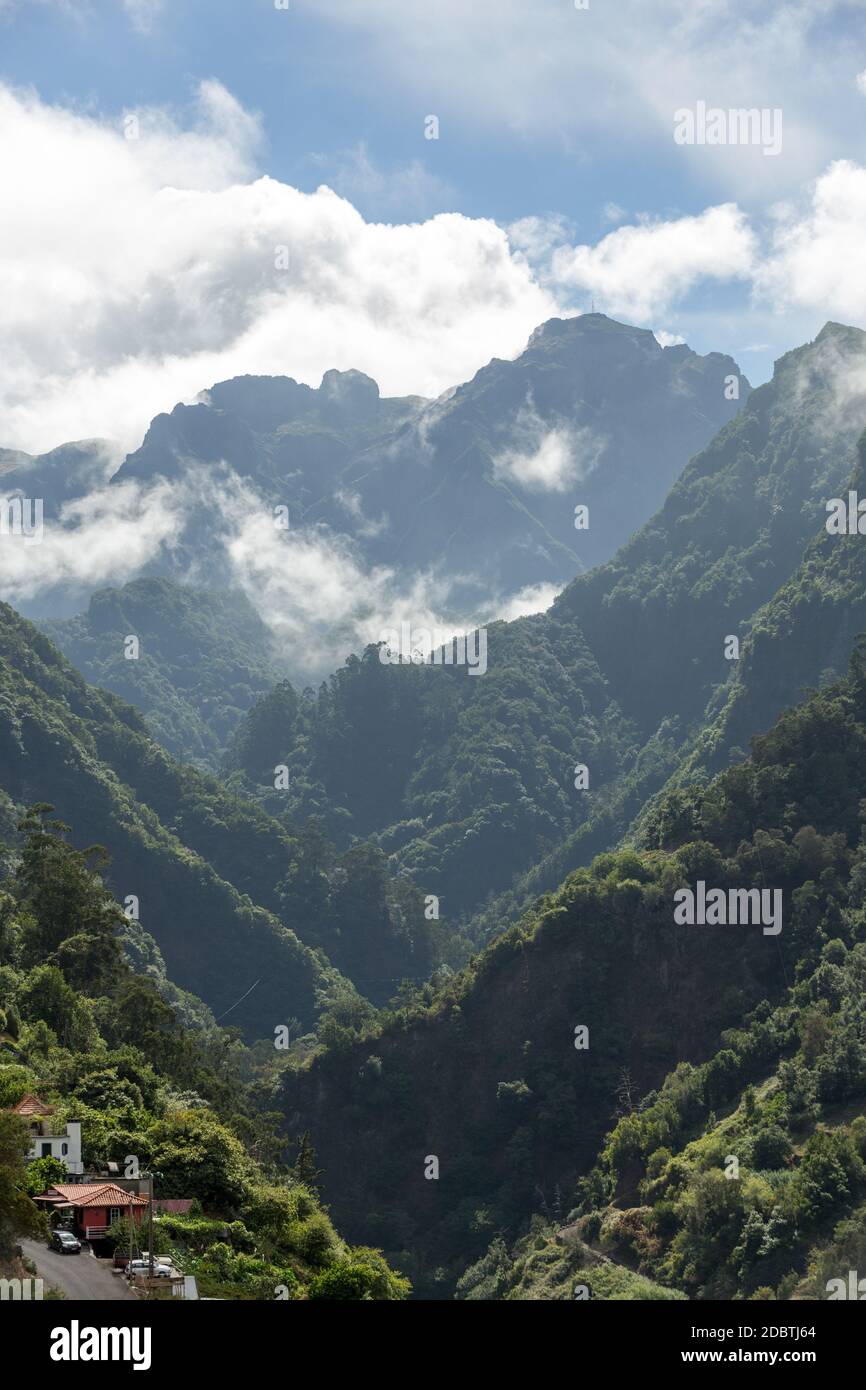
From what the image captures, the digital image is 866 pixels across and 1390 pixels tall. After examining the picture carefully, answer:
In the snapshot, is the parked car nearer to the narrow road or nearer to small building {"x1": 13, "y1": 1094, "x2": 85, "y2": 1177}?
the narrow road

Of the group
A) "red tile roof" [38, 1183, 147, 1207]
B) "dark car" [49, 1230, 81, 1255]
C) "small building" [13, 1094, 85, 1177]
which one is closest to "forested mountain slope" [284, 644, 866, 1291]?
"small building" [13, 1094, 85, 1177]

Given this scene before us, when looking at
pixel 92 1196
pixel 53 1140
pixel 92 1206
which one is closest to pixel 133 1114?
pixel 53 1140

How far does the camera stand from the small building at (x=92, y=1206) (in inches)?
1519

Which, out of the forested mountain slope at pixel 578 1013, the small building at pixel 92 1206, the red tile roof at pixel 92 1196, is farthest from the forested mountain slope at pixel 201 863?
the small building at pixel 92 1206

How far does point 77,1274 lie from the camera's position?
3519cm

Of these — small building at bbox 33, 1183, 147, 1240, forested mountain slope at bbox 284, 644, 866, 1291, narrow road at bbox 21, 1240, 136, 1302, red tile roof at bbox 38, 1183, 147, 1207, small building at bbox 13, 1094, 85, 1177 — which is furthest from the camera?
forested mountain slope at bbox 284, 644, 866, 1291

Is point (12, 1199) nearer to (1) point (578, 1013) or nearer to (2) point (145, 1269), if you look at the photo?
(2) point (145, 1269)

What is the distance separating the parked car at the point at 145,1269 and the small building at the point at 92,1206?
196 centimetres

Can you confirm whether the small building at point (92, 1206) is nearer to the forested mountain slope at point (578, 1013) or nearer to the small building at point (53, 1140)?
the small building at point (53, 1140)

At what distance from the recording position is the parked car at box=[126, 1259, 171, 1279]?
35438mm

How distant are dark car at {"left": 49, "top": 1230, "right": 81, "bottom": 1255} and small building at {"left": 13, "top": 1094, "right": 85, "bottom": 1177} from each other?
183 inches

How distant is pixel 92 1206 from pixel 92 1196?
10.5 inches

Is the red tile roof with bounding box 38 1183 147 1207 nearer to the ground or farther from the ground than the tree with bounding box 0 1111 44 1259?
nearer to the ground
